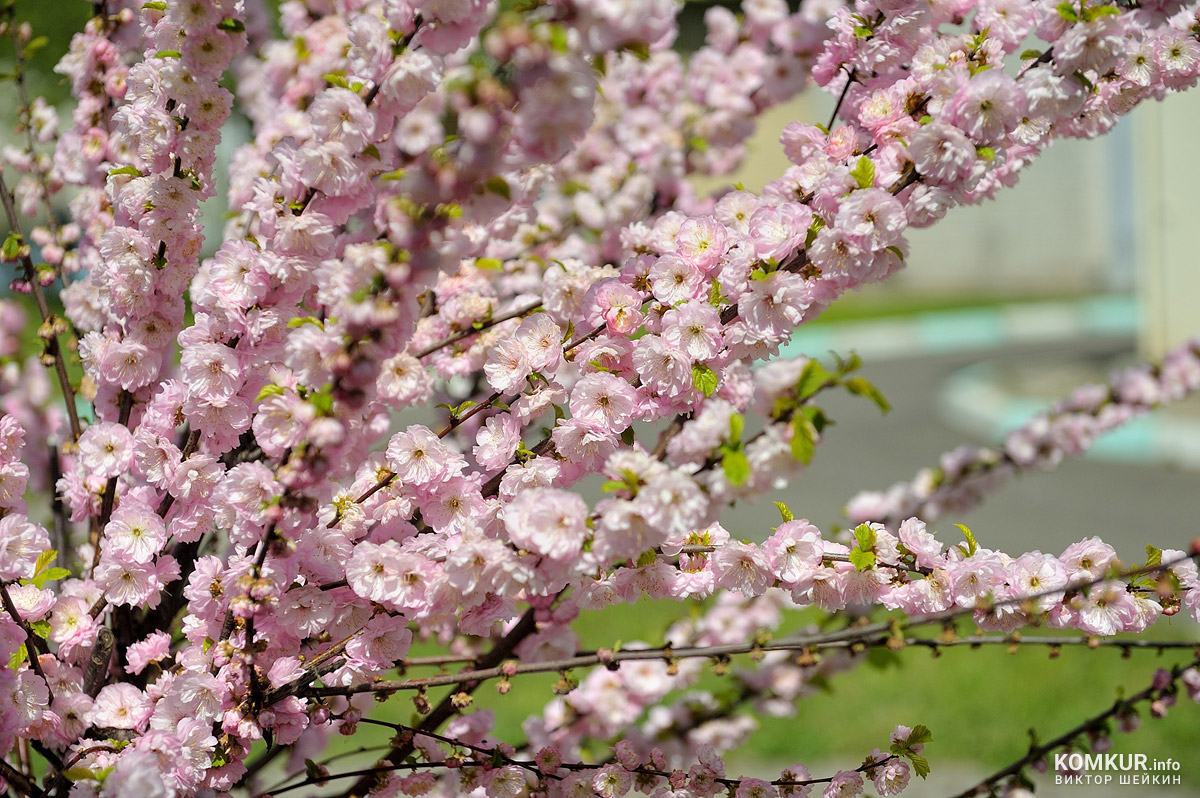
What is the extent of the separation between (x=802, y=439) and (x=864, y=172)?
0.45 m

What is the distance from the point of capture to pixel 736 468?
3.11ft

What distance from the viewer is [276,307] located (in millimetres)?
1281

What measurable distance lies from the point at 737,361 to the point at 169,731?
2.82ft

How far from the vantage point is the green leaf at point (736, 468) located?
943mm

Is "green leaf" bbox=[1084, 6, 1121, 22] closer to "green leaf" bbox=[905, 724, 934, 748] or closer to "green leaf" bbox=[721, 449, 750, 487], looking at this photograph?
"green leaf" bbox=[721, 449, 750, 487]

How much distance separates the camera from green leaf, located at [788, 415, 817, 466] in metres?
0.94

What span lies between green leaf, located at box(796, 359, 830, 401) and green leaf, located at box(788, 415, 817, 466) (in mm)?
25

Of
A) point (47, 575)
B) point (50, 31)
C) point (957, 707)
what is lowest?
point (957, 707)

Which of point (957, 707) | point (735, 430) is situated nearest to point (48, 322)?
point (735, 430)

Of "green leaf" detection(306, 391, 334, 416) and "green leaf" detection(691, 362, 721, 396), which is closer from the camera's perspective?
"green leaf" detection(306, 391, 334, 416)

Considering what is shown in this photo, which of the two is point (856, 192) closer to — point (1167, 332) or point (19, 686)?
point (19, 686)

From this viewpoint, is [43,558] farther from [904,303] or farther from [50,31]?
[904,303]

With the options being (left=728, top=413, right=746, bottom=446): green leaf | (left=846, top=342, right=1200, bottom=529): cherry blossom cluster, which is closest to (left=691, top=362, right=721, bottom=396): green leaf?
(left=728, top=413, right=746, bottom=446): green leaf

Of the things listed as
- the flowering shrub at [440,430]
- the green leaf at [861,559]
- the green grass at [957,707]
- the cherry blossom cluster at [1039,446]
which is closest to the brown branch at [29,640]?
the flowering shrub at [440,430]
